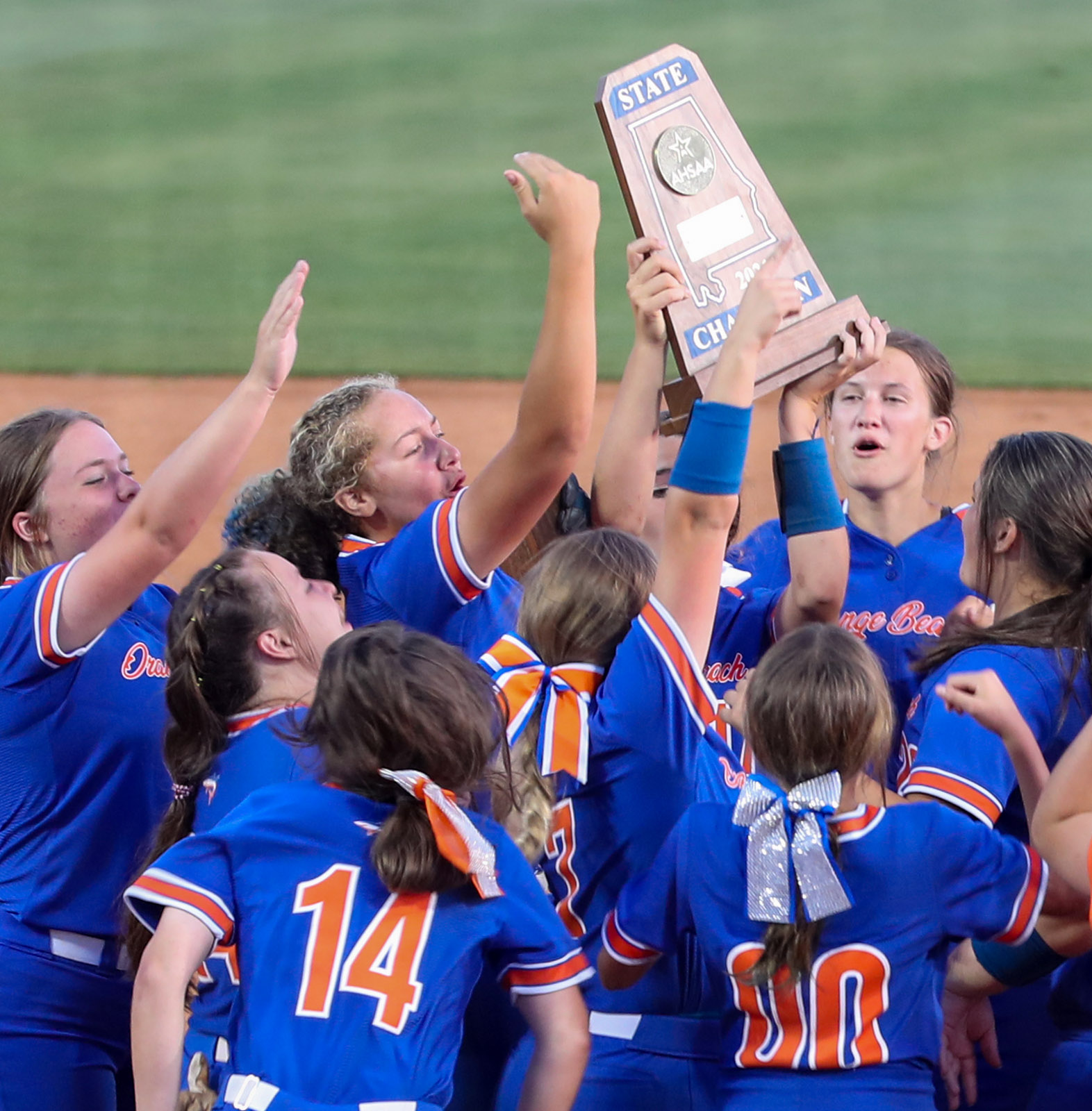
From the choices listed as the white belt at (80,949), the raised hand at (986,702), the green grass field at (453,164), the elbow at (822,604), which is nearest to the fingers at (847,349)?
the elbow at (822,604)

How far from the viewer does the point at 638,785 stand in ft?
6.39

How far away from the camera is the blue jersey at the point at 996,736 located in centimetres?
195

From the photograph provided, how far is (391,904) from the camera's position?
1642mm

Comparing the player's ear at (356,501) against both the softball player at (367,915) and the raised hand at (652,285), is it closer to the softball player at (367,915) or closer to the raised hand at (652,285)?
the raised hand at (652,285)

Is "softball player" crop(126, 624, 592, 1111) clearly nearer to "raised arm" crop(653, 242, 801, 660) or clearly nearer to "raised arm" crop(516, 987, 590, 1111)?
"raised arm" crop(516, 987, 590, 1111)

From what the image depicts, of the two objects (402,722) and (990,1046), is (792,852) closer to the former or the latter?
(402,722)

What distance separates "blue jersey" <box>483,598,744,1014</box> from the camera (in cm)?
185

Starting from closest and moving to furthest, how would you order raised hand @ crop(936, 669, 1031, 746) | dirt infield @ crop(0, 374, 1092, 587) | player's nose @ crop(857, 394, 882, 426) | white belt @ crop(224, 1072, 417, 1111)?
1. white belt @ crop(224, 1072, 417, 1111)
2. raised hand @ crop(936, 669, 1031, 746)
3. player's nose @ crop(857, 394, 882, 426)
4. dirt infield @ crop(0, 374, 1092, 587)

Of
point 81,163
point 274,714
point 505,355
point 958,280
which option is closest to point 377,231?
point 505,355

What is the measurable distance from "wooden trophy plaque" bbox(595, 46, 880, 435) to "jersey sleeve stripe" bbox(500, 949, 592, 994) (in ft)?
3.52

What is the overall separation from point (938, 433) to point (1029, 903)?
4.66ft

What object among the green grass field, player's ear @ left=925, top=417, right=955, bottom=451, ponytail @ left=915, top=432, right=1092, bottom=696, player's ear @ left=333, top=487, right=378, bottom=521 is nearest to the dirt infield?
the green grass field

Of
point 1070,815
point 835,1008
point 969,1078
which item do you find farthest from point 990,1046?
point 1070,815

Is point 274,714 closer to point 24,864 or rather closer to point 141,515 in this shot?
point 141,515
